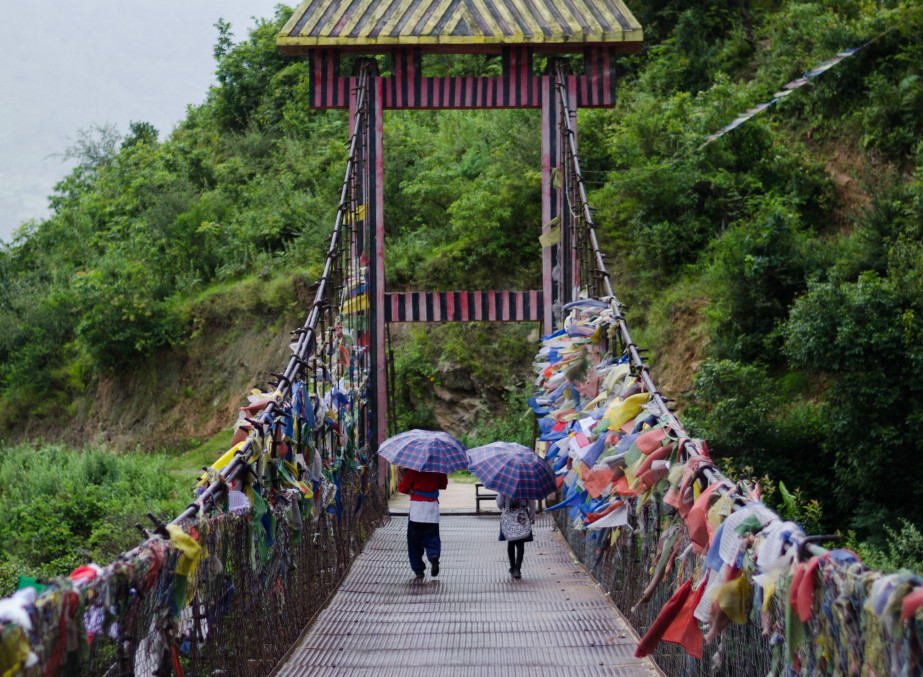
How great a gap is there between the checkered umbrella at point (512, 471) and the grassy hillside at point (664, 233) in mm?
3461

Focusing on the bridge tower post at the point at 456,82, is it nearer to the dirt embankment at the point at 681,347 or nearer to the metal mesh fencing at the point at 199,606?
the metal mesh fencing at the point at 199,606

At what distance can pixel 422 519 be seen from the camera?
20.1 feet

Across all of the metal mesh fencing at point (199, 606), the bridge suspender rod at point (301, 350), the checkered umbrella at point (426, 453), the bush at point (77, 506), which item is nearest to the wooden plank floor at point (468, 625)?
the metal mesh fencing at point (199, 606)

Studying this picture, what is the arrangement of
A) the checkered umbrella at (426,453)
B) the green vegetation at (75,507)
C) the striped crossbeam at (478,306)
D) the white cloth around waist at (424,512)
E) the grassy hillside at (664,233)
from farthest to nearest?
the grassy hillside at (664,233)
the green vegetation at (75,507)
the striped crossbeam at (478,306)
the white cloth around waist at (424,512)
the checkered umbrella at (426,453)

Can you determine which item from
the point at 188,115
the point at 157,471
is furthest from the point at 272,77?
the point at 157,471

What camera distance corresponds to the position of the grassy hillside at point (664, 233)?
1014 cm

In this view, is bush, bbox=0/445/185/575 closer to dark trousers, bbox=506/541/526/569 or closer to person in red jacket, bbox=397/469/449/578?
person in red jacket, bbox=397/469/449/578

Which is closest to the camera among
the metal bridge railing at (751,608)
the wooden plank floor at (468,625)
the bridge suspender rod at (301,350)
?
the metal bridge railing at (751,608)

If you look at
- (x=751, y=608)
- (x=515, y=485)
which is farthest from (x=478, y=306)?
(x=751, y=608)

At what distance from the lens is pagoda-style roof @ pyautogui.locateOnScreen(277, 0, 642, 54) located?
29.0ft

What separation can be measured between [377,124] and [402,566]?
15.9 ft

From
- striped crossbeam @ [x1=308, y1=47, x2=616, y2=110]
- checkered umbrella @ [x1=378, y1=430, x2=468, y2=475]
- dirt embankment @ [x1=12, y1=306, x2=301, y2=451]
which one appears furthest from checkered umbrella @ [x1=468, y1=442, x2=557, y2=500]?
dirt embankment @ [x1=12, y1=306, x2=301, y2=451]

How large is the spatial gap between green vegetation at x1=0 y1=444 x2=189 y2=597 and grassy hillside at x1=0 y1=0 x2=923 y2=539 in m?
4.56

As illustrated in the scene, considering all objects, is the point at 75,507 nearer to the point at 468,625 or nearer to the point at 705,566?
the point at 468,625
